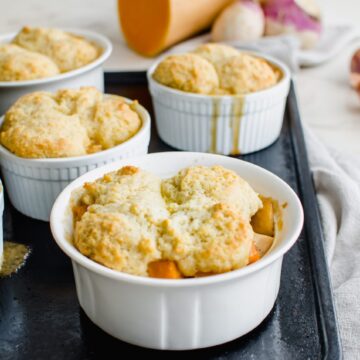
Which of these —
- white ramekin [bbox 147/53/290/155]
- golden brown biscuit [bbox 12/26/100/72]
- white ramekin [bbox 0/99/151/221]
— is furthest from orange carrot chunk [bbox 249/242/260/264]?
golden brown biscuit [bbox 12/26/100/72]

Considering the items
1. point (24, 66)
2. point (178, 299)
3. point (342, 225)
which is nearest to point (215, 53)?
point (24, 66)

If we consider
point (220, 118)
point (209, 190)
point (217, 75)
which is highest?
point (209, 190)

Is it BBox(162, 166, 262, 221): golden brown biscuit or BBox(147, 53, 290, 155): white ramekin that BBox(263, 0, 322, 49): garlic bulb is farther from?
BBox(162, 166, 262, 221): golden brown biscuit

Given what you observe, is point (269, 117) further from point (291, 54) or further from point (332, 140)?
point (291, 54)

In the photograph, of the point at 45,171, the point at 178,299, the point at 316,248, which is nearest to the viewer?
the point at 178,299

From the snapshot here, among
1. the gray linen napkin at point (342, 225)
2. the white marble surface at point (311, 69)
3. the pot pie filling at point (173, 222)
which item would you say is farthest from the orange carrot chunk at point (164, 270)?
the white marble surface at point (311, 69)

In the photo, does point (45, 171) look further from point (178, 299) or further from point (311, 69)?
point (311, 69)

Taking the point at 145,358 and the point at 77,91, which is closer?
the point at 145,358

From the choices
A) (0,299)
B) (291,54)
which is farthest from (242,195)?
(291,54)
